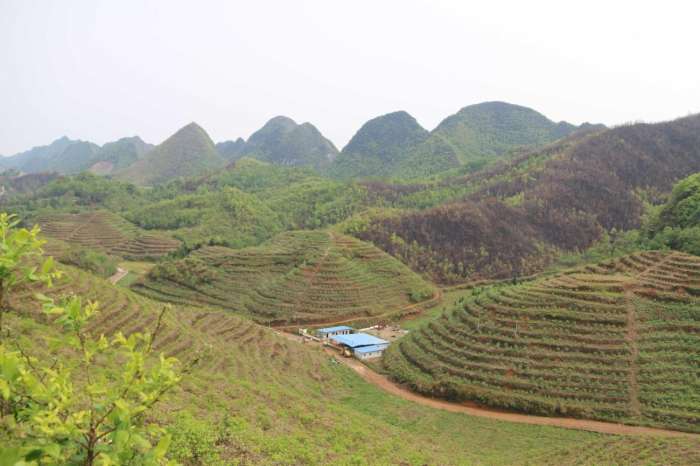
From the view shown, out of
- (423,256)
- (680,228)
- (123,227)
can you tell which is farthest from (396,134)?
(680,228)

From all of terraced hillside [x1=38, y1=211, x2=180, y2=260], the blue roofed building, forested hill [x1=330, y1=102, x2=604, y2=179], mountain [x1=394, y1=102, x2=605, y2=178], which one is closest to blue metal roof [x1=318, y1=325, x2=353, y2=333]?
the blue roofed building

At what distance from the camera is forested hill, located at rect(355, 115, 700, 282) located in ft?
182

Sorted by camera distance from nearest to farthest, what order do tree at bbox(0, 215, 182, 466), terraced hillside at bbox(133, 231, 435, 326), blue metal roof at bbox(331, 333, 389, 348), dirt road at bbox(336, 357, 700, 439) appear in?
tree at bbox(0, 215, 182, 466) < dirt road at bbox(336, 357, 700, 439) < blue metal roof at bbox(331, 333, 389, 348) < terraced hillside at bbox(133, 231, 435, 326)

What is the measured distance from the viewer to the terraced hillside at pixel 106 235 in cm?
7138

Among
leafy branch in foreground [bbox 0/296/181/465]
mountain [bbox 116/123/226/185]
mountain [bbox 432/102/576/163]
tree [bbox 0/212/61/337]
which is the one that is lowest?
leafy branch in foreground [bbox 0/296/181/465]

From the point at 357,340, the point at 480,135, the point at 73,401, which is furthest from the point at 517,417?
the point at 480,135

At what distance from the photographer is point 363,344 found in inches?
1259

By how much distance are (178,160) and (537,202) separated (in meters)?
148

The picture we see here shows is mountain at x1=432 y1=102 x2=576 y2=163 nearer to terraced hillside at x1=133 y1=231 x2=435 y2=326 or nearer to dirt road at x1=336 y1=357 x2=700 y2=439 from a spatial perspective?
terraced hillside at x1=133 y1=231 x2=435 y2=326

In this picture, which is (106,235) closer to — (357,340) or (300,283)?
(300,283)

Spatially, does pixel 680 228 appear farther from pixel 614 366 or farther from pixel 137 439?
pixel 137 439

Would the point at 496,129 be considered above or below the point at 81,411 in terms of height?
above

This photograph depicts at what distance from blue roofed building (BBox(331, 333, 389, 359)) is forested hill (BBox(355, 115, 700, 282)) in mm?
21105

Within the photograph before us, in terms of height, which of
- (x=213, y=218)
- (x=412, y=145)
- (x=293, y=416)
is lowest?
(x=293, y=416)
